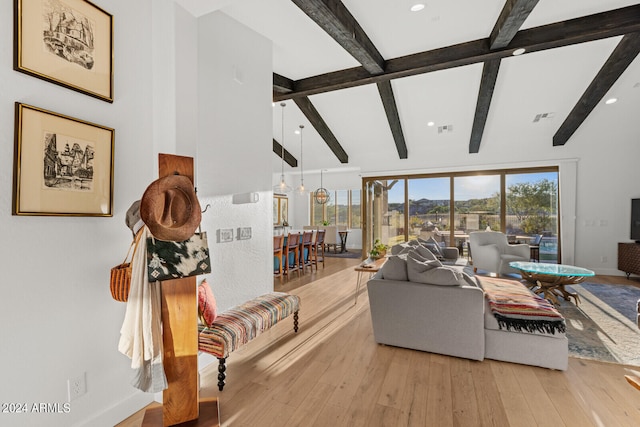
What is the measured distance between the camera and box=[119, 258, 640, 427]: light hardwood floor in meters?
1.91

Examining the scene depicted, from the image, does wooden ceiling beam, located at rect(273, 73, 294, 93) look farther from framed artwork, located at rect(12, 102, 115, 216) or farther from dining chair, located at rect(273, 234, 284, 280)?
framed artwork, located at rect(12, 102, 115, 216)

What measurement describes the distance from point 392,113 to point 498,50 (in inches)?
84.4

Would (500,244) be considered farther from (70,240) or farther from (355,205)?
(70,240)

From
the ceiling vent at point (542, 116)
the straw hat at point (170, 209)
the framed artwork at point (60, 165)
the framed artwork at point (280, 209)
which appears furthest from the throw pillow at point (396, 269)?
the framed artwork at point (280, 209)

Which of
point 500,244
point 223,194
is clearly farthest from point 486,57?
point 223,194

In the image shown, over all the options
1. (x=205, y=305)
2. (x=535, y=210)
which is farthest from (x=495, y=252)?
(x=205, y=305)

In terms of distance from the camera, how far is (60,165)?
1.63 meters

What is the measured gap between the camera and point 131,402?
6.52 feet

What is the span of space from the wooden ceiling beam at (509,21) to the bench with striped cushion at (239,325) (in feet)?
12.8

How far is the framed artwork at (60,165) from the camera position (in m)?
1.48

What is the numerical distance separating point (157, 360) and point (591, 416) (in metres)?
2.76

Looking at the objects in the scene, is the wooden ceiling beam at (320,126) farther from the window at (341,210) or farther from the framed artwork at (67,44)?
the framed artwork at (67,44)

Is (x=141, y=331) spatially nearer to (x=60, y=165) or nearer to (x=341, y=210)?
(x=60, y=165)

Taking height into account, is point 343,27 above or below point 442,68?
A: below
